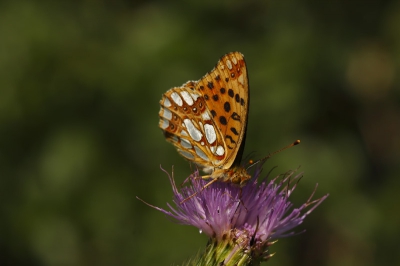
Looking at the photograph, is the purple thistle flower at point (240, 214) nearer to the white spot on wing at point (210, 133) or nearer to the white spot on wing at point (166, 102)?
the white spot on wing at point (210, 133)

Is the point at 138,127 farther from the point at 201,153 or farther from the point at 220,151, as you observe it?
the point at 220,151

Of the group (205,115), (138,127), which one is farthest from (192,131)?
(138,127)

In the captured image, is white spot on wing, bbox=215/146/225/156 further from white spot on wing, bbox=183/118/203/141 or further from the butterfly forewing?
white spot on wing, bbox=183/118/203/141

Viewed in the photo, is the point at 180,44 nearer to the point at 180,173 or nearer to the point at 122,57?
the point at 122,57

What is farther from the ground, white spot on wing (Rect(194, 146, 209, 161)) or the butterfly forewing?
the butterfly forewing

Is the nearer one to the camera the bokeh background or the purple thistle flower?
the purple thistle flower

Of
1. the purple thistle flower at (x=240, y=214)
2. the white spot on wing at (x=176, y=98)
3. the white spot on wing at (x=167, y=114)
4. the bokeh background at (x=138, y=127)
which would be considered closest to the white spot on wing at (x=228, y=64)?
the white spot on wing at (x=176, y=98)

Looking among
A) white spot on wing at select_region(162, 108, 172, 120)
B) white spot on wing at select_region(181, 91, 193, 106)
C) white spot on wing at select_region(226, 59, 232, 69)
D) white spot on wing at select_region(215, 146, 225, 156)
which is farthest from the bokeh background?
white spot on wing at select_region(226, 59, 232, 69)

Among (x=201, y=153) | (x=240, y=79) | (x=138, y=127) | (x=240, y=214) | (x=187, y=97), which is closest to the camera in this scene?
(x=240, y=214)

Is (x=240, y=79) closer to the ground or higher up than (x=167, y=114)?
higher up
